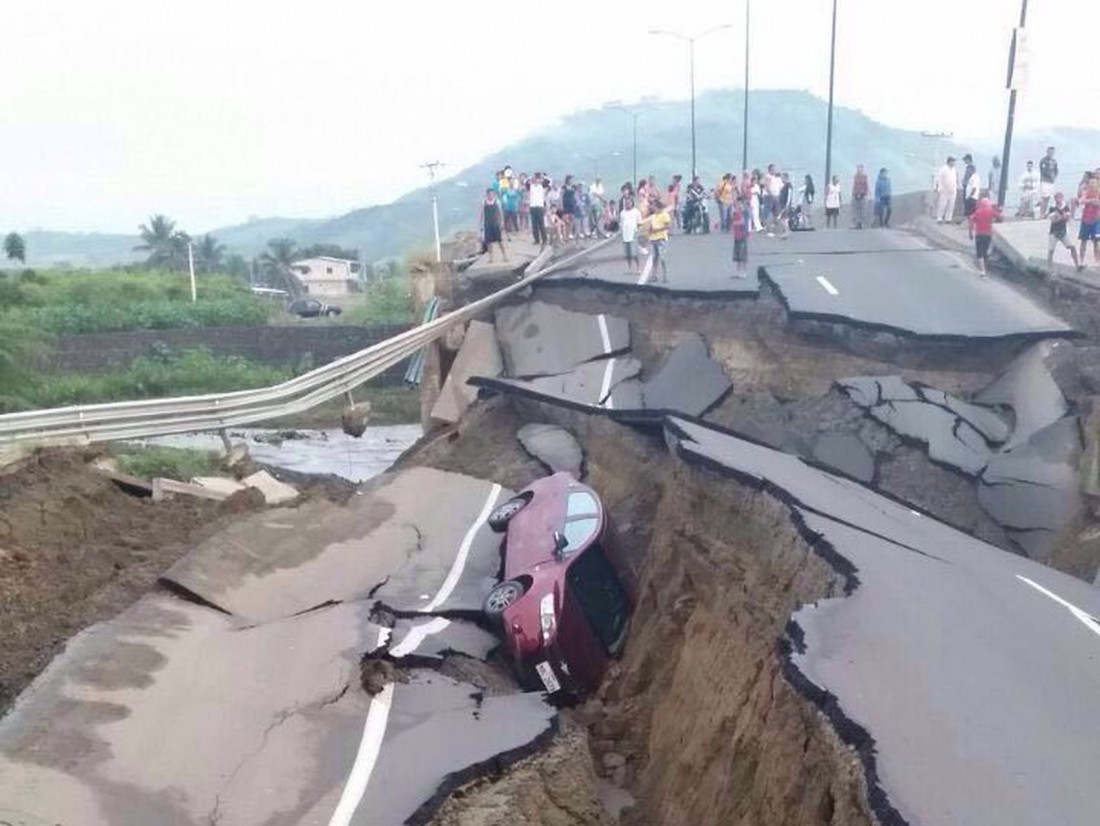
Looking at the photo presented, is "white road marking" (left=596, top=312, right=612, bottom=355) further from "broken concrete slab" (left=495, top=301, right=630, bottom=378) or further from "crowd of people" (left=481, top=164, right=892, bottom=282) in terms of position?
"crowd of people" (left=481, top=164, right=892, bottom=282)

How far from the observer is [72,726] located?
8.65 metres

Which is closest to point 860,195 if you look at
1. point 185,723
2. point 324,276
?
point 185,723

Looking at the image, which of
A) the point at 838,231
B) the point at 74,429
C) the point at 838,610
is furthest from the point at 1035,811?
the point at 838,231

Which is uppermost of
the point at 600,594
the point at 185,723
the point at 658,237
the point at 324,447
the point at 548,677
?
the point at 658,237

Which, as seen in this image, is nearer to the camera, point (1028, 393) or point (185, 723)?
point (185, 723)

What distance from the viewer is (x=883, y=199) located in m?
33.1

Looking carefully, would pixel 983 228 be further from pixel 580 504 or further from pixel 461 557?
pixel 461 557

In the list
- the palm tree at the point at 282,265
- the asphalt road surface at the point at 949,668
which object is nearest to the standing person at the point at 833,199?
the asphalt road surface at the point at 949,668

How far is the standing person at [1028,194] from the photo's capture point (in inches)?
1236

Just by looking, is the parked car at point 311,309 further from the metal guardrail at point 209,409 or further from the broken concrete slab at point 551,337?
the metal guardrail at point 209,409

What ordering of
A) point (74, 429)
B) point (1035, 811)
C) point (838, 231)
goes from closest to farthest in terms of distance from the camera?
point (1035, 811), point (74, 429), point (838, 231)

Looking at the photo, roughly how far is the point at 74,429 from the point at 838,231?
818 inches

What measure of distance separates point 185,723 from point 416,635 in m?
2.68

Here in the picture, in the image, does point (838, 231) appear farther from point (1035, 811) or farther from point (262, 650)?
point (1035, 811)
